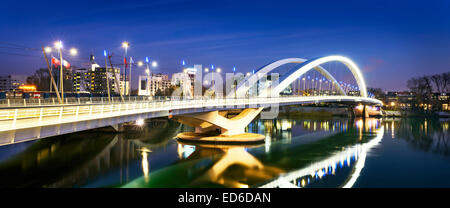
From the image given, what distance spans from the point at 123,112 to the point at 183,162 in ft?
26.3

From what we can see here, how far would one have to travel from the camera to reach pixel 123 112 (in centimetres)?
1555

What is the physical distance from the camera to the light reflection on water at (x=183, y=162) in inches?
712

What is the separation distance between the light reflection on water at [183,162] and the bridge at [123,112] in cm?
290

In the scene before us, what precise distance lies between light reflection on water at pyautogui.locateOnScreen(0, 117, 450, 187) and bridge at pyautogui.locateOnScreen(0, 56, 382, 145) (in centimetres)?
290

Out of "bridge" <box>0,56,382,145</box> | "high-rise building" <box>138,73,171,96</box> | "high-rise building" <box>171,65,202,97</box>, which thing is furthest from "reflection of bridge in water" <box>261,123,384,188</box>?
"high-rise building" <box>138,73,171,96</box>

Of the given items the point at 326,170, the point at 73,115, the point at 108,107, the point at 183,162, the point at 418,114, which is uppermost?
the point at 108,107

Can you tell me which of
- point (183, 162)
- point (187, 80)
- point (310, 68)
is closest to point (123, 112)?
point (183, 162)

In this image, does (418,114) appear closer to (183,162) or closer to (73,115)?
(183,162)

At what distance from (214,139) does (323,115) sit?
5077 cm

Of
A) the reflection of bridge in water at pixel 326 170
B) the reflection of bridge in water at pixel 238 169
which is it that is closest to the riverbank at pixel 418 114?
the reflection of bridge in water at pixel 326 170

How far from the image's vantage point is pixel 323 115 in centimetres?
7531

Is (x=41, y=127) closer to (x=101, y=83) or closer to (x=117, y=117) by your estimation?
(x=117, y=117)

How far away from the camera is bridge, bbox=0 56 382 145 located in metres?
10.5

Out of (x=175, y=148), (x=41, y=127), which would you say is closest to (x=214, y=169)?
(x=175, y=148)
